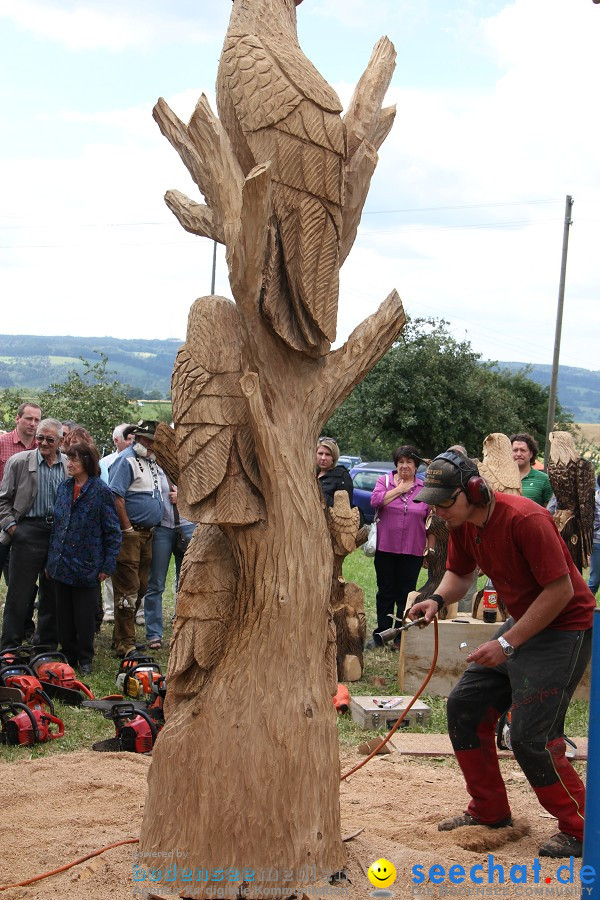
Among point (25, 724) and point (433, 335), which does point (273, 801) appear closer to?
point (25, 724)

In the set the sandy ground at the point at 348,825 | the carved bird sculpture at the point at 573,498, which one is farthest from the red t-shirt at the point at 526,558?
the carved bird sculpture at the point at 573,498

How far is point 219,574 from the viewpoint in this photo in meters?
3.36

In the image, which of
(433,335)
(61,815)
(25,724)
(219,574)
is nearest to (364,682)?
(25,724)

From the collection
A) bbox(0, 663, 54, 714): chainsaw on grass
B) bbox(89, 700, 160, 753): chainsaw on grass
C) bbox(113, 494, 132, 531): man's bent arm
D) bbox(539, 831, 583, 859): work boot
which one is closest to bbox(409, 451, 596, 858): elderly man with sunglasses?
bbox(539, 831, 583, 859): work boot

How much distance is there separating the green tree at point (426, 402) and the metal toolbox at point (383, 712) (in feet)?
57.6

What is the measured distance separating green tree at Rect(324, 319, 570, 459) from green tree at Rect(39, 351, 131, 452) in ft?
31.6

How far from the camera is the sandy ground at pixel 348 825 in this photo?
10.5 ft

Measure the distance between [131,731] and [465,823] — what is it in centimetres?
194

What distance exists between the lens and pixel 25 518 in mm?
6645

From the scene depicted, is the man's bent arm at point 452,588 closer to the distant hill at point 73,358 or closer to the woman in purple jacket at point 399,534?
the woman in purple jacket at point 399,534

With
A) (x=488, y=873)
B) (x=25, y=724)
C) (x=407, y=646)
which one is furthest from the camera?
(x=407, y=646)

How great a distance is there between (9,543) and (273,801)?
4.18 meters

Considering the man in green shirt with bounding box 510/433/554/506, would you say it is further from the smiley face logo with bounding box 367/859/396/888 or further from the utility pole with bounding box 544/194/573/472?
the utility pole with bounding box 544/194/573/472

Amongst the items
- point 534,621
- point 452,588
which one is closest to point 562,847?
point 534,621
